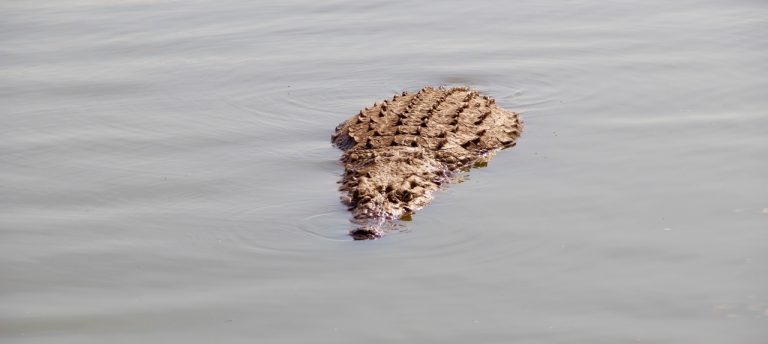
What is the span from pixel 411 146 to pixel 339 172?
0.65m

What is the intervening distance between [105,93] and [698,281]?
697 centimetres

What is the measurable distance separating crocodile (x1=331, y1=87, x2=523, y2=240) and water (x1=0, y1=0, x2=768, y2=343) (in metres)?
0.18

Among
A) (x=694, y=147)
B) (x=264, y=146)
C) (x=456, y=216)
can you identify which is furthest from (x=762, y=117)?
(x=264, y=146)

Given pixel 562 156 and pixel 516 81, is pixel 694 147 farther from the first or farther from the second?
pixel 516 81

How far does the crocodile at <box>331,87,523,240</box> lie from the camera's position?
9.22m

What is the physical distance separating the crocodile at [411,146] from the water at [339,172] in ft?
0.59

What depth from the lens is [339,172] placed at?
33.8 ft

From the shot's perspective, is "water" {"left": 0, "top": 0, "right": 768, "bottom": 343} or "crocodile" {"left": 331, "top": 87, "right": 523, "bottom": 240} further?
"crocodile" {"left": 331, "top": 87, "right": 523, "bottom": 240}

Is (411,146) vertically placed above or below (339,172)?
above

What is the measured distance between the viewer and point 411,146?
10.4 metres

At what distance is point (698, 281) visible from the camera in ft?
26.7

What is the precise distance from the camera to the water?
786cm

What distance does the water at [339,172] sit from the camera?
25.8ft

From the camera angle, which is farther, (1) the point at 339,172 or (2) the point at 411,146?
(2) the point at 411,146
